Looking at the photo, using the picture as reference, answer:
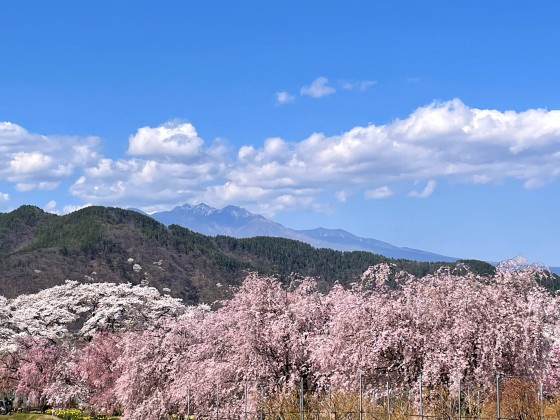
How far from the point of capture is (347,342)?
26.3 meters

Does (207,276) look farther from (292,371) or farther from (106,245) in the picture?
(292,371)

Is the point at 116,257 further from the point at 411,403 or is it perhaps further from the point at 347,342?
the point at 411,403

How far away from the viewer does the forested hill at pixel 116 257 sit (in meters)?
130

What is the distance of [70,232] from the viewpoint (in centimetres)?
16575

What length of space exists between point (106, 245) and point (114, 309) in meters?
103

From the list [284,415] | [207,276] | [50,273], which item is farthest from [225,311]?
[207,276]

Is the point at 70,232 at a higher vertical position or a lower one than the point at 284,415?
higher

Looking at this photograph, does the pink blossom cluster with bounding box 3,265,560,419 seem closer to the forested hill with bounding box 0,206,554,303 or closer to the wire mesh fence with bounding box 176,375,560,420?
the wire mesh fence with bounding box 176,375,560,420

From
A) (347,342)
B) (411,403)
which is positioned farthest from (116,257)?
(411,403)

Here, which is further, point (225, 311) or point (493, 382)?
point (225, 311)

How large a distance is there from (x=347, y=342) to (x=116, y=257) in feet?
419

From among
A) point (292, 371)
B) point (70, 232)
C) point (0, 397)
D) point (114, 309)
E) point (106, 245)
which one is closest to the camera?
point (292, 371)

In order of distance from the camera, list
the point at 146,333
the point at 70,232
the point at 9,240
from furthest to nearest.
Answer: the point at 9,240 < the point at 70,232 < the point at 146,333

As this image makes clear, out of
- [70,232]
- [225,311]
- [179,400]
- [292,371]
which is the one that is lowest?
[179,400]
